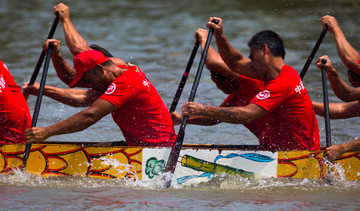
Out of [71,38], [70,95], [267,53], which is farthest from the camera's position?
[70,95]

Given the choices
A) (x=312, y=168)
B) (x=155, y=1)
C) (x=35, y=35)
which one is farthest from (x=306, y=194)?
(x=155, y=1)

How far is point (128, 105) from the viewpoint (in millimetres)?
6676

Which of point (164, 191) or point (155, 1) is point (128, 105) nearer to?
point (164, 191)

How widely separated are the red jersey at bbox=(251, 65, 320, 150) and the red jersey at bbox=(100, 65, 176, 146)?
1.03m

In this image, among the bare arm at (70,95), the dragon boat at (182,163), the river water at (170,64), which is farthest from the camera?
the bare arm at (70,95)

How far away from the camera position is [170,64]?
15.8m

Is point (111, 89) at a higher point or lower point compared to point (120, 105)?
higher

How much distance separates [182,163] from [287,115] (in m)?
1.20

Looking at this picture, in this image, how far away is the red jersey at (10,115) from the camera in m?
6.94

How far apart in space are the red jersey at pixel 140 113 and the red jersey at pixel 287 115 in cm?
103

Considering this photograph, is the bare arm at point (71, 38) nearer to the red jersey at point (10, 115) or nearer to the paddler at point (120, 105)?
the paddler at point (120, 105)

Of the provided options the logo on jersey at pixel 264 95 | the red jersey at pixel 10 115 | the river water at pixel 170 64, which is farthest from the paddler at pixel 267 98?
the red jersey at pixel 10 115

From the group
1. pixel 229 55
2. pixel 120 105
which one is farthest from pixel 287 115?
pixel 120 105

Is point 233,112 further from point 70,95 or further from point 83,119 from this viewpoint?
point 70,95
